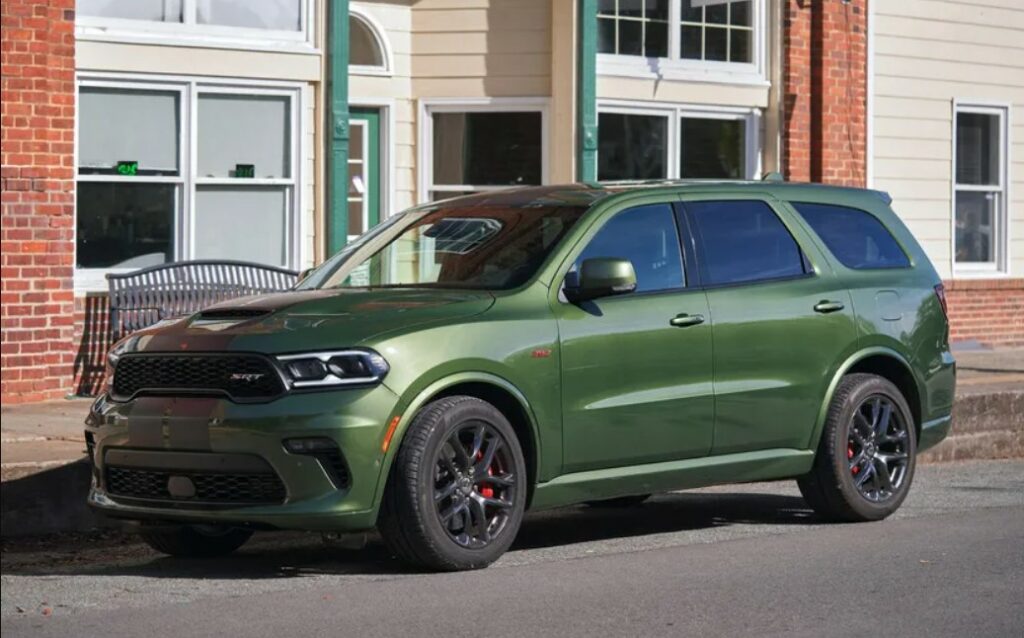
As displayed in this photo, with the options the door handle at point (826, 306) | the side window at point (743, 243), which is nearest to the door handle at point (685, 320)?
the side window at point (743, 243)

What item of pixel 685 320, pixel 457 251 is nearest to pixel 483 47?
pixel 457 251

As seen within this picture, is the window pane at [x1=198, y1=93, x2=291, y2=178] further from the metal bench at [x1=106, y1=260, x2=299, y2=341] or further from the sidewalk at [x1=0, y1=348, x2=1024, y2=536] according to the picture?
the sidewalk at [x1=0, y1=348, x2=1024, y2=536]

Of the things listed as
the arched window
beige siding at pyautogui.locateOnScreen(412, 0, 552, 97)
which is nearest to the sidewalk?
the arched window

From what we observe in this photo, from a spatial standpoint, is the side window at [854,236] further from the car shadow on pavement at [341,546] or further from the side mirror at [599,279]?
the side mirror at [599,279]

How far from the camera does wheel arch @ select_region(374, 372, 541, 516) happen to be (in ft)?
25.9

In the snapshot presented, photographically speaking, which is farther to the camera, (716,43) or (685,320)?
(716,43)

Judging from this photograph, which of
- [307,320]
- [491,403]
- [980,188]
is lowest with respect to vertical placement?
[491,403]

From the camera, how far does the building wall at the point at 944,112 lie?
19.9m

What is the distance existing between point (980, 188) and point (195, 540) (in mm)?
13994

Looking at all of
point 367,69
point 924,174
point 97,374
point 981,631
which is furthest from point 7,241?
point 924,174

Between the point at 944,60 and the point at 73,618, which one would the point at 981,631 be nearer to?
the point at 73,618

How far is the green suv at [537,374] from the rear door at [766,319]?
0.01 m

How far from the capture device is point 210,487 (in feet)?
26.3

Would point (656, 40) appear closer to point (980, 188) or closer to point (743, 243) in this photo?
point (980, 188)
